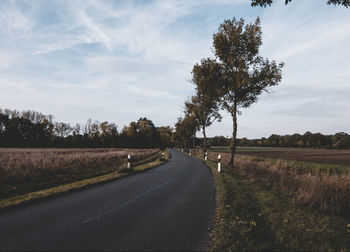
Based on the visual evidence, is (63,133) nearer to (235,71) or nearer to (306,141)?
(235,71)

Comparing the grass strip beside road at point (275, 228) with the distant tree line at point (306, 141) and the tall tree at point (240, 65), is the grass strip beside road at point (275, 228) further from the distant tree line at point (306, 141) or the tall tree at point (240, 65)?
the distant tree line at point (306, 141)

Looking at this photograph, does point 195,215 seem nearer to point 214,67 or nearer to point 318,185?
point 318,185

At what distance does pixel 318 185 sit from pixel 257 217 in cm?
404

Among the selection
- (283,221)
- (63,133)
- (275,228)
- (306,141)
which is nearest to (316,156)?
(283,221)

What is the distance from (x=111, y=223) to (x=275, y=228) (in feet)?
11.9

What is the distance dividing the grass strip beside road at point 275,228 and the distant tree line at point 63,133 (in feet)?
235

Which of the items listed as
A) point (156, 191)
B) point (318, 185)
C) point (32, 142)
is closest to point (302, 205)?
point (318, 185)

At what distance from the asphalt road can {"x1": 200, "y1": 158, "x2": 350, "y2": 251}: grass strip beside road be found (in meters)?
0.45

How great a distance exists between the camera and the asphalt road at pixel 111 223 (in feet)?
11.5

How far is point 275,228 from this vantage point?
4.12 meters

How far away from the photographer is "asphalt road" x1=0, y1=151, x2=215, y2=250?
3494 millimetres

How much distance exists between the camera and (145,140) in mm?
95500

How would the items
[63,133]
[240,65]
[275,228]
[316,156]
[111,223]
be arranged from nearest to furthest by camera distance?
[275,228], [111,223], [240,65], [316,156], [63,133]

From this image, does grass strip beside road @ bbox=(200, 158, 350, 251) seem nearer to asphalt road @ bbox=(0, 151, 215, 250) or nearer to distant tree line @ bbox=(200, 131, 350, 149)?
asphalt road @ bbox=(0, 151, 215, 250)
